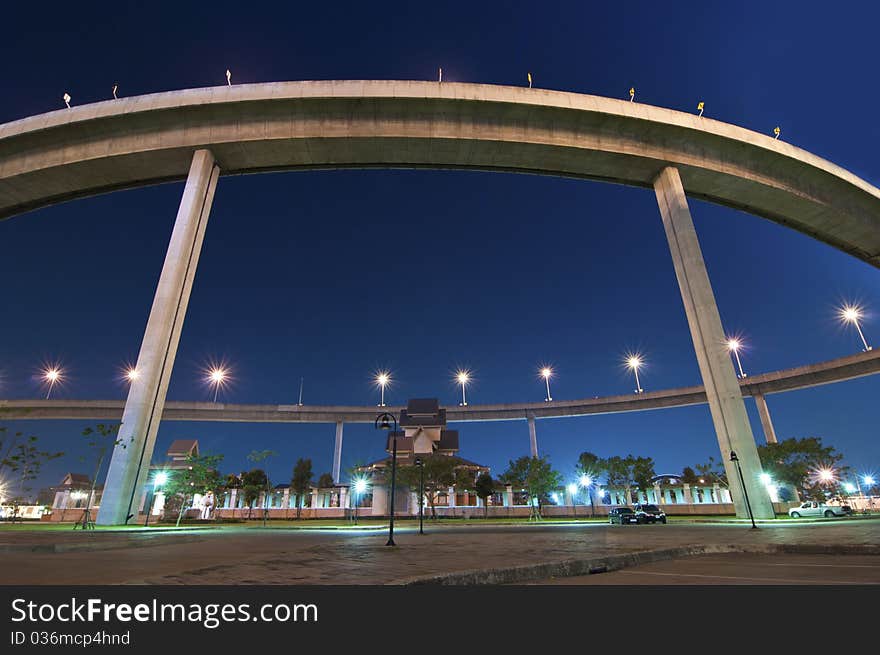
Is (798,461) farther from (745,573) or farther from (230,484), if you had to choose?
(230,484)

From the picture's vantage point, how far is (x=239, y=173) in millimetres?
31484

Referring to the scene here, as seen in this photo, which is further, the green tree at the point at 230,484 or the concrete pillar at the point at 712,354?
the green tree at the point at 230,484

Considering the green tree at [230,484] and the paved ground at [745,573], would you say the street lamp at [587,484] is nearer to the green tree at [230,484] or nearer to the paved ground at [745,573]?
A: the green tree at [230,484]

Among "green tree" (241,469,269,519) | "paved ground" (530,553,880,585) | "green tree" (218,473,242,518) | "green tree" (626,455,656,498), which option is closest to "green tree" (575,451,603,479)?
"green tree" (626,455,656,498)

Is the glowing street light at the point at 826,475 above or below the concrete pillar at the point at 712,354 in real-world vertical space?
below

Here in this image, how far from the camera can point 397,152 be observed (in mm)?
30141

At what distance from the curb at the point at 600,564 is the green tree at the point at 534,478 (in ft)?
144

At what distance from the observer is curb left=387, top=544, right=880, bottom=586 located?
18.9ft

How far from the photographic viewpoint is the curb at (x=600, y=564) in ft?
18.9

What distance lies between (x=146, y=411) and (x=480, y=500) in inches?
1863

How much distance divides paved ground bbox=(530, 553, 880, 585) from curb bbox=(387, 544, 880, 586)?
163 mm

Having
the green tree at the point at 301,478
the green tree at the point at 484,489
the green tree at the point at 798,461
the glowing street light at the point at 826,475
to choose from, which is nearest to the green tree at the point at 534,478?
the green tree at the point at 484,489

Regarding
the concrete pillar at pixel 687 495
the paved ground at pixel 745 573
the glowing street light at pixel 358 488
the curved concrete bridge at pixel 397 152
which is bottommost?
the paved ground at pixel 745 573

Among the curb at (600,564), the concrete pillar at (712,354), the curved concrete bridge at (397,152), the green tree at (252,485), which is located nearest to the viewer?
the curb at (600,564)
